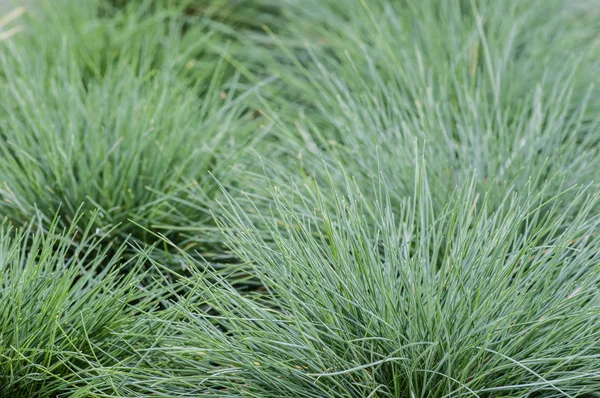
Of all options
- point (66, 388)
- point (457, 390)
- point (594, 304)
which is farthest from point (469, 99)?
point (66, 388)

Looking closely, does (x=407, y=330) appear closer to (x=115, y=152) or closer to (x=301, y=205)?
(x=301, y=205)

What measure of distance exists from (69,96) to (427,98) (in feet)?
3.10

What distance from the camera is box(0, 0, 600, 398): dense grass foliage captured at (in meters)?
1.22

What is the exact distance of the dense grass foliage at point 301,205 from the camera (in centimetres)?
122

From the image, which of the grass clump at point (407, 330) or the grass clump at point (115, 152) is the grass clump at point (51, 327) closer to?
the grass clump at point (407, 330)

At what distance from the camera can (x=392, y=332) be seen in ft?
3.99

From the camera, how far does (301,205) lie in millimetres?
1673

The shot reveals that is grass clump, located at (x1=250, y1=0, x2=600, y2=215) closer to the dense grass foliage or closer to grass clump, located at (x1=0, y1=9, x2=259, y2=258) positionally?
the dense grass foliage

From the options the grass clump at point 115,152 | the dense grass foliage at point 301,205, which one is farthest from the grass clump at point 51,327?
the grass clump at point 115,152

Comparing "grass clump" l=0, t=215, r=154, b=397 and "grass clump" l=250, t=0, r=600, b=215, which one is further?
"grass clump" l=250, t=0, r=600, b=215

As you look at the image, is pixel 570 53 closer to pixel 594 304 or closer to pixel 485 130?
pixel 485 130

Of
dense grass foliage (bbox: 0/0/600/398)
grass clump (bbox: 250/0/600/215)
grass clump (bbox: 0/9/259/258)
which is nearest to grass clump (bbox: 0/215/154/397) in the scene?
dense grass foliage (bbox: 0/0/600/398)

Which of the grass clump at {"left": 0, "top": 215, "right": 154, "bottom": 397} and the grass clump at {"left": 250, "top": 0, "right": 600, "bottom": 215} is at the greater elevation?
the grass clump at {"left": 0, "top": 215, "right": 154, "bottom": 397}

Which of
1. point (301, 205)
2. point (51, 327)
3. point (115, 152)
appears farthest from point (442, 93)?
point (51, 327)
